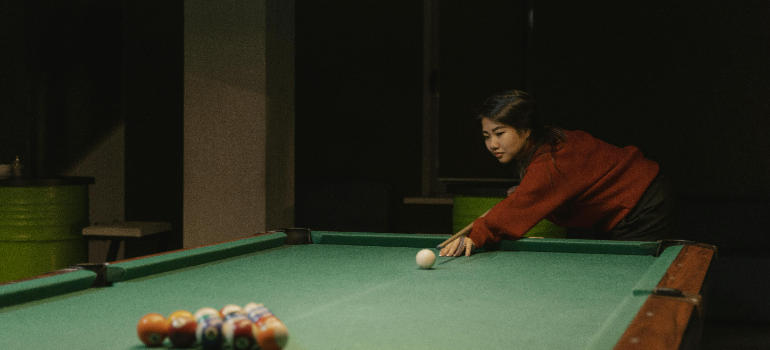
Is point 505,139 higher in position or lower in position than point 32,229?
higher

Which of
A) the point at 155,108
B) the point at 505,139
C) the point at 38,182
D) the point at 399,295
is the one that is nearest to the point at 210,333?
the point at 399,295

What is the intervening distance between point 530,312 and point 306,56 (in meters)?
4.25

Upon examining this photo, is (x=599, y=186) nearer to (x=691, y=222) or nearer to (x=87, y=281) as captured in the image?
(x=87, y=281)

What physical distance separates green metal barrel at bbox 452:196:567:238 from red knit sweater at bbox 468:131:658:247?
0.94 meters

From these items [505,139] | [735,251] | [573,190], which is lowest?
[735,251]

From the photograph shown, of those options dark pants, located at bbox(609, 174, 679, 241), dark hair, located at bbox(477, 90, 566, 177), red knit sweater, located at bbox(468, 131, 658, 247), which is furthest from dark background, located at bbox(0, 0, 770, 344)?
dark hair, located at bbox(477, 90, 566, 177)

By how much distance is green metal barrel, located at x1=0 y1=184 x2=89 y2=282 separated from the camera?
4.09 meters

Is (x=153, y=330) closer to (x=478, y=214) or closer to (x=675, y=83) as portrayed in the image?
(x=478, y=214)

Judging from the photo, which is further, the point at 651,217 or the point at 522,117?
the point at 651,217

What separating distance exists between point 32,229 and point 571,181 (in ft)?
10.6

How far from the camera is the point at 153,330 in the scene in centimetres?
110

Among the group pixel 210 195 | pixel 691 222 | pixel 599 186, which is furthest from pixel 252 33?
pixel 691 222

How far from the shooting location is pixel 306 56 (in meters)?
5.39

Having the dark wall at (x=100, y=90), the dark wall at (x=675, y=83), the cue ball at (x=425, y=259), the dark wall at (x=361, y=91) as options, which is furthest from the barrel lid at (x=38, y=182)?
the dark wall at (x=675, y=83)
